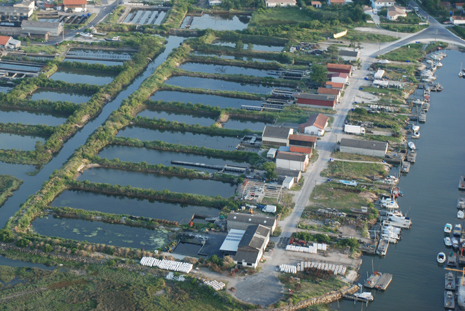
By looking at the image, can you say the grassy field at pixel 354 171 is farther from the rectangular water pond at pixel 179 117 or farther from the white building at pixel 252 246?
the rectangular water pond at pixel 179 117

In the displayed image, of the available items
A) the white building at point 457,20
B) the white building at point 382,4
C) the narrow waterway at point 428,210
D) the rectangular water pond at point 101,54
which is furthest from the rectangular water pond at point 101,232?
the white building at point 382,4

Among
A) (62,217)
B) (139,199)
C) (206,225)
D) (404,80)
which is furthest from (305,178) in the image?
(404,80)

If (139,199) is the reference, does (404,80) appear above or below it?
above

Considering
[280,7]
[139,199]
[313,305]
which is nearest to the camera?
[313,305]

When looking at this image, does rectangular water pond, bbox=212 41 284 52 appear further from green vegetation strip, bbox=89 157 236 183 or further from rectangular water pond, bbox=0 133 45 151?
rectangular water pond, bbox=0 133 45 151

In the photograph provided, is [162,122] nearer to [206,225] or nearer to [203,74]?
[203,74]

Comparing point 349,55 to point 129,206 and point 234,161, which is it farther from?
point 129,206

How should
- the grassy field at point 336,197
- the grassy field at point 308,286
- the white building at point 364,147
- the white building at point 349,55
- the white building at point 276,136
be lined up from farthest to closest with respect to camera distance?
the white building at point 349,55 → the white building at point 276,136 → the white building at point 364,147 → the grassy field at point 336,197 → the grassy field at point 308,286
